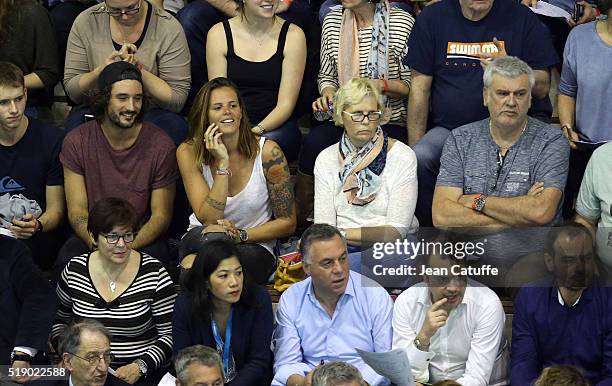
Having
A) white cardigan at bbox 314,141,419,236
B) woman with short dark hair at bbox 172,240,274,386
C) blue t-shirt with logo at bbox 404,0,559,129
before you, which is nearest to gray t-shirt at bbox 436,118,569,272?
white cardigan at bbox 314,141,419,236

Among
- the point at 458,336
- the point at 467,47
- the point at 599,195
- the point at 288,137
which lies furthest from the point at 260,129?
the point at 599,195

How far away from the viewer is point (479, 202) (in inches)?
194

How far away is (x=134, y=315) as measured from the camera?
4770 mm

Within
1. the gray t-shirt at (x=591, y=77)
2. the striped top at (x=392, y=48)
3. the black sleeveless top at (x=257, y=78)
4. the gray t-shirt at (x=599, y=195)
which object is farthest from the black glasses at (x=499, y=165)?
the black sleeveless top at (x=257, y=78)

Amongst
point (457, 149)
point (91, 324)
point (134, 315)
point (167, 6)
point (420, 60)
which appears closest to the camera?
point (91, 324)

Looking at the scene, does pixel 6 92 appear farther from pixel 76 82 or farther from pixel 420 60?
pixel 420 60

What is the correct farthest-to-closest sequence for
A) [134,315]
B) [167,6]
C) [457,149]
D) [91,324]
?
1. [167,6]
2. [457,149]
3. [134,315]
4. [91,324]

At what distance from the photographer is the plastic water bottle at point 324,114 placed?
5434 millimetres

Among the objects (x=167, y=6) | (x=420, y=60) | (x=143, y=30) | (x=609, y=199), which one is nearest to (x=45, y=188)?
(x=143, y=30)

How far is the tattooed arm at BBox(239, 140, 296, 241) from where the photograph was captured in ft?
17.1

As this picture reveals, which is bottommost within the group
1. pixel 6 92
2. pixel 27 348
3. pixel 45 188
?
pixel 27 348

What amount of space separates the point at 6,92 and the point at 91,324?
1.23 m

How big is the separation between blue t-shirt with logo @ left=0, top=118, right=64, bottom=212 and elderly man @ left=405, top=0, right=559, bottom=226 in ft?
5.12

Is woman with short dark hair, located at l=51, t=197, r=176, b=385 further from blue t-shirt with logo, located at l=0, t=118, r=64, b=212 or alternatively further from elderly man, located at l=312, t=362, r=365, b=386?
elderly man, located at l=312, t=362, r=365, b=386
